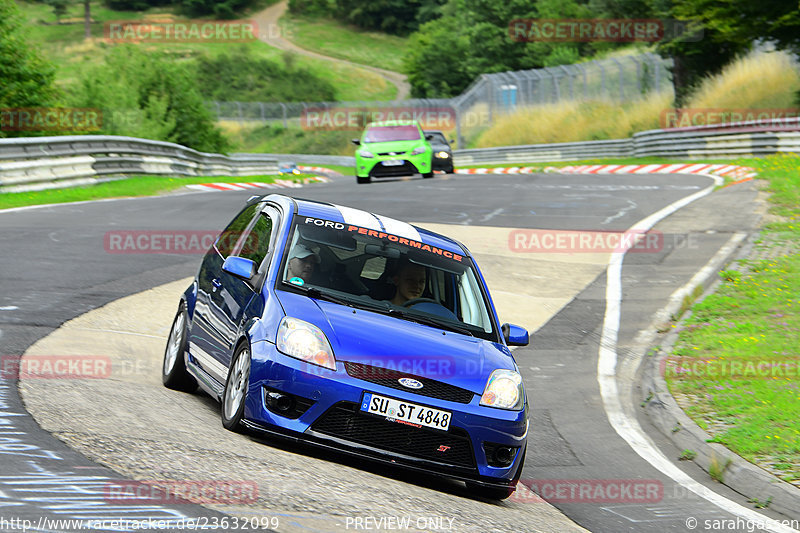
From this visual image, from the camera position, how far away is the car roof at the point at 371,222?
794 cm

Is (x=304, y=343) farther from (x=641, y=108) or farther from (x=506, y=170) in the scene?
(x=641, y=108)

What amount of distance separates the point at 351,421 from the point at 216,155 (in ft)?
104

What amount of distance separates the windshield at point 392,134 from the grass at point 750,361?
51.2ft

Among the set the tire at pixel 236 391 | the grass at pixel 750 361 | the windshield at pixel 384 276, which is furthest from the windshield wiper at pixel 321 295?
the grass at pixel 750 361

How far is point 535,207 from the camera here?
2206 cm

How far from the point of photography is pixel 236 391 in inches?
266

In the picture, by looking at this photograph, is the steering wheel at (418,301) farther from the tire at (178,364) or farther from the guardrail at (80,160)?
the guardrail at (80,160)

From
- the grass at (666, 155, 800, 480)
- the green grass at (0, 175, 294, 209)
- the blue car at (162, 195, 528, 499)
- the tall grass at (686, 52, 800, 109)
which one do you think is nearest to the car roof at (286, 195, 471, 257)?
the blue car at (162, 195, 528, 499)

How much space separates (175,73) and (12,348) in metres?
32.8

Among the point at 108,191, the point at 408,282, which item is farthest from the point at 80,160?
the point at 408,282

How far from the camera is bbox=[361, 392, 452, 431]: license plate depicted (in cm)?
632

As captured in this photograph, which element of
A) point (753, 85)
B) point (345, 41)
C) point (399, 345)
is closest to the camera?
point (399, 345)

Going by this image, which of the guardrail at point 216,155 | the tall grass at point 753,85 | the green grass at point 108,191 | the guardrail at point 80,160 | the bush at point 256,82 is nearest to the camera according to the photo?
the green grass at point 108,191

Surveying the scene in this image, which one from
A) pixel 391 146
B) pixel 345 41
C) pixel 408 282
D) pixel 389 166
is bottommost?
pixel 389 166
